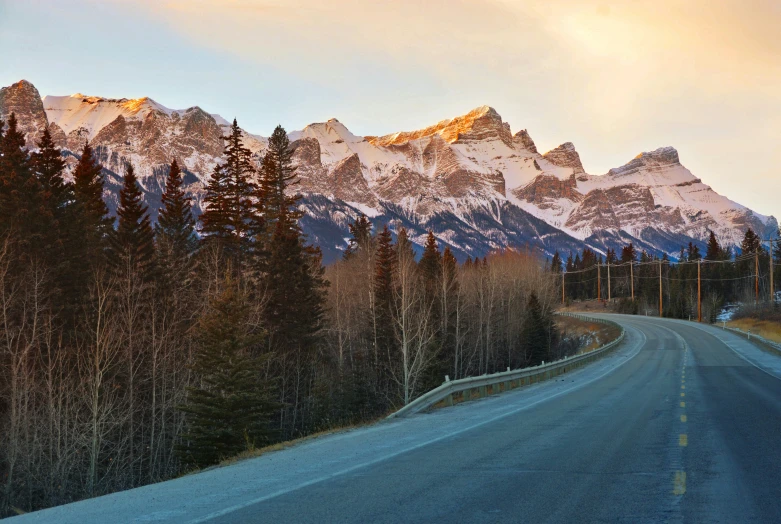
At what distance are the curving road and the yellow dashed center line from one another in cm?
3

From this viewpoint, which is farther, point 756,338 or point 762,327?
point 762,327

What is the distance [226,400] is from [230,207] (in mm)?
24187

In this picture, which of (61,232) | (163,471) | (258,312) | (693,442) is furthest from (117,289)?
(693,442)

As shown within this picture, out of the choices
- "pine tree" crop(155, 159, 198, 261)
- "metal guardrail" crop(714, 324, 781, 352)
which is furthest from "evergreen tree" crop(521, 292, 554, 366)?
"pine tree" crop(155, 159, 198, 261)

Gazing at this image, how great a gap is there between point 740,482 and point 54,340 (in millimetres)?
30864

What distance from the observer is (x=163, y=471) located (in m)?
30.4

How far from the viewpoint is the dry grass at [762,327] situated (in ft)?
170

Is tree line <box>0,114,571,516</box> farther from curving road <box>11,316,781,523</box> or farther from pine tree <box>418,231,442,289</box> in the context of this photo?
pine tree <box>418,231,442,289</box>

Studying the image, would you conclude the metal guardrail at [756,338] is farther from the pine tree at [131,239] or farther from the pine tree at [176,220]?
the pine tree at [176,220]

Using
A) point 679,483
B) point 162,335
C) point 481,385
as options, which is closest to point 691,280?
point 162,335

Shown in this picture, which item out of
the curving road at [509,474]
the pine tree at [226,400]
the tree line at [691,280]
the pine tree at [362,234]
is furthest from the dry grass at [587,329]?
the curving road at [509,474]

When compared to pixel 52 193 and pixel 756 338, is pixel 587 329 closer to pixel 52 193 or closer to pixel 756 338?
pixel 756 338

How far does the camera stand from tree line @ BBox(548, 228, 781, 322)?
333 ft

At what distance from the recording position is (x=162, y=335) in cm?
3459
